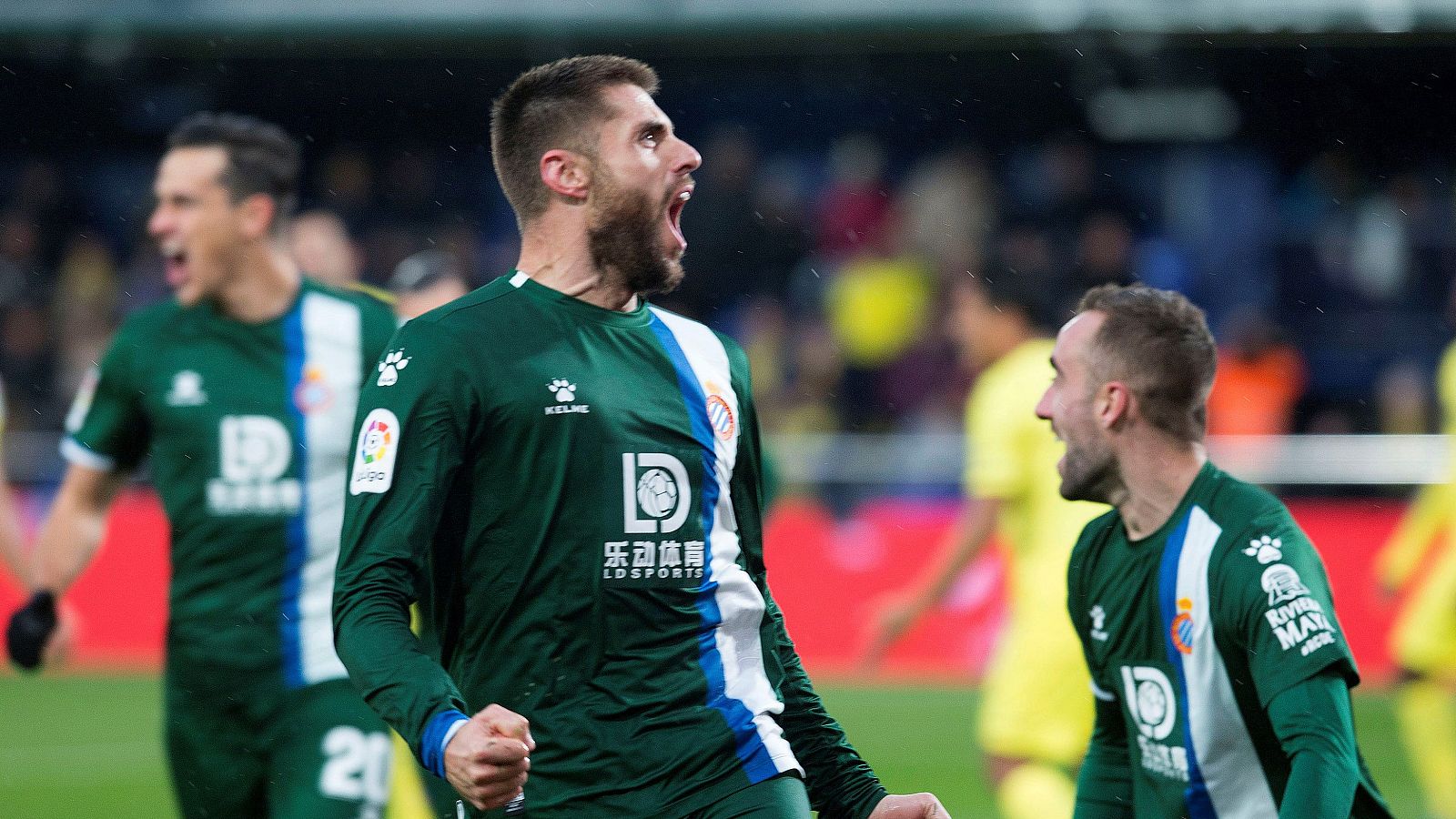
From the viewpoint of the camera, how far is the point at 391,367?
3375mm

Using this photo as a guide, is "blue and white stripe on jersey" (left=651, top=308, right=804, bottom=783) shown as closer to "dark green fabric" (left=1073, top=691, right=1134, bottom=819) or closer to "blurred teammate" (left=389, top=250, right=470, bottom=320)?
"dark green fabric" (left=1073, top=691, right=1134, bottom=819)

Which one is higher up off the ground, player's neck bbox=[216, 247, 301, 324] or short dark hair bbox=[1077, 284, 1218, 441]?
player's neck bbox=[216, 247, 301, 324]

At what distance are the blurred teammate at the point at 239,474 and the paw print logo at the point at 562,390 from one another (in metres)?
2.13

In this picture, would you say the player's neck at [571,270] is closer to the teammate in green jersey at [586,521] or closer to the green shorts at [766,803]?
the teammate in green jersey at [586,521]

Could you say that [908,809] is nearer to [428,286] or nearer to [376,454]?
[376,454]

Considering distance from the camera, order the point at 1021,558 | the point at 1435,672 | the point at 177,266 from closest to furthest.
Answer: the point at 177,266, the point at 1021,558, the point at 1435,672

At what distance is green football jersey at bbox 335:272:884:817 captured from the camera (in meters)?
3.30

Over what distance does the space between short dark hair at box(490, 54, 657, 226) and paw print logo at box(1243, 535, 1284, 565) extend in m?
1.56

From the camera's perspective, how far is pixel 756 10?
1734 centimetres

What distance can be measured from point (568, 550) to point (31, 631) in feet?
9.32


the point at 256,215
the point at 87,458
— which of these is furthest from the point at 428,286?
the point at 87,458

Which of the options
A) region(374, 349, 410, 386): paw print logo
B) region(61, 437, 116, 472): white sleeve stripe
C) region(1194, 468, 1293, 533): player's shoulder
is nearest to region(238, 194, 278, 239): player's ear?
region(61, 437, 116, 472): white sleeve stripe

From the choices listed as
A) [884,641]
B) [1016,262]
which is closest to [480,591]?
[884,641]

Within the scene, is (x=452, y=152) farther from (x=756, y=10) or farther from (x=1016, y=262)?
(x=1016, y=262)
